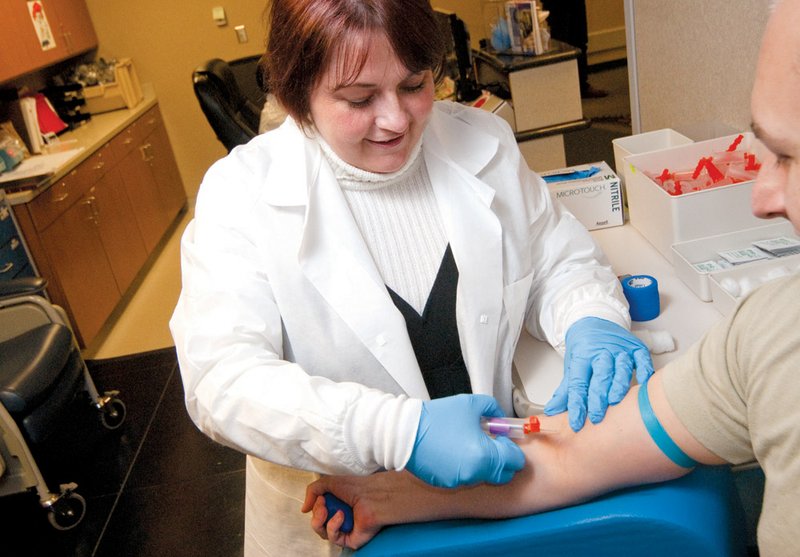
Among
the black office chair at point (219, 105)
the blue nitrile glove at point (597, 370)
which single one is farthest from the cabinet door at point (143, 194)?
the blue nitrile glove at point (597, 370)

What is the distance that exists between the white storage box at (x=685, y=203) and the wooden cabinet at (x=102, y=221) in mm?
2513

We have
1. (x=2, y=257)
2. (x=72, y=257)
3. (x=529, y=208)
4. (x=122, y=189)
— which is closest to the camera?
(x=529, y=208)

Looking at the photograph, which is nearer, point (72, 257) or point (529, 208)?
point (529, 208)

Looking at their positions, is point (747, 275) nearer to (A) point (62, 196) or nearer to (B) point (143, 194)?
(A) point (62, 196)

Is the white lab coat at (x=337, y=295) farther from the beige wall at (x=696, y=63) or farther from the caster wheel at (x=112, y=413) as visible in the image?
the caster wheel at (x=112, y=413)

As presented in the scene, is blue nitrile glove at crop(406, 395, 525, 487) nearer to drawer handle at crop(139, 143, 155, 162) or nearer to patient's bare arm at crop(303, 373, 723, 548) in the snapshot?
patient's bare arm at crop(303, 373, 723, 548)

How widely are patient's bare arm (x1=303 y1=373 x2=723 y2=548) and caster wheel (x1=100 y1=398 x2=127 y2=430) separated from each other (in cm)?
198

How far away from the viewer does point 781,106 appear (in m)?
0.69

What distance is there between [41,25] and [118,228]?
1262 mm

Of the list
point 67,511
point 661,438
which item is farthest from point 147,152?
point 661,438

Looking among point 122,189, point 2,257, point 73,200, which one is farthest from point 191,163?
point 2,257

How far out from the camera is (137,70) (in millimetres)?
5102

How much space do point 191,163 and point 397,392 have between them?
4.51 m

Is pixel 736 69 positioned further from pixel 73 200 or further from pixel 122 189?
pixel 122 189
